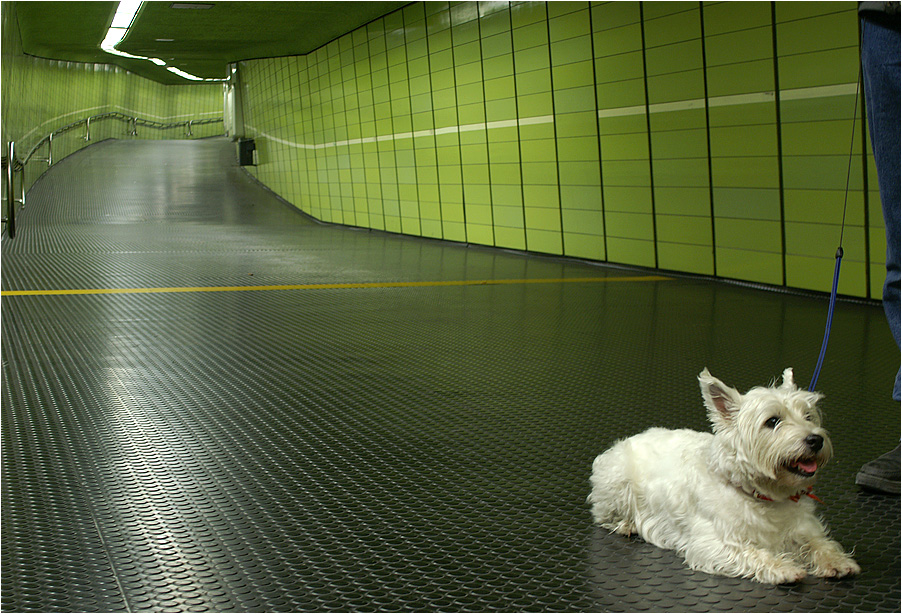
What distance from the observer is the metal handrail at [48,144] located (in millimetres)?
8914

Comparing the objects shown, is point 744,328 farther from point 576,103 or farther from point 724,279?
point 576,103

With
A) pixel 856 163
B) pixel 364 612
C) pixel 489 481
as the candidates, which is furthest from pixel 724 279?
pixel 364 612

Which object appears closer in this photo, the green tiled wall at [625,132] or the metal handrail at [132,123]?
the green tiled wall at [625,132]

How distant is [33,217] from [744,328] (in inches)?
540

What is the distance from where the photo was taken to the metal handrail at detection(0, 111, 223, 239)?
8914mm

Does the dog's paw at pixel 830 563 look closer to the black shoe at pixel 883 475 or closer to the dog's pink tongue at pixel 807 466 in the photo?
the dog's pink tongue at pixel 807 466

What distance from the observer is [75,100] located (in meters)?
25.1

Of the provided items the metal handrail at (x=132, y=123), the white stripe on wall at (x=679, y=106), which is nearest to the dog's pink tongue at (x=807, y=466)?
the white stripe on wall at (x=679, y=106)

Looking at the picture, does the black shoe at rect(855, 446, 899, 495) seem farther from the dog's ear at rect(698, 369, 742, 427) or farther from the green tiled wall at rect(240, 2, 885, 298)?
the green tiled wall at rect(240, 2, 885, 298)

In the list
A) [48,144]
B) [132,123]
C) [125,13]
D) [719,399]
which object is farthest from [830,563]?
[132,123]

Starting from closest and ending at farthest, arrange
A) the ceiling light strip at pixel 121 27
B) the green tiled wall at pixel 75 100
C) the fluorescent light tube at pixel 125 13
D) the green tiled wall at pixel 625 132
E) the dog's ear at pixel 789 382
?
the dog's ear at pixel 789 382
the green tiled wall at pixel 625 132
the fluorescent light tube at pixel 125 13
the ceiling light strip at pixel 121 27
the green tiled wall at pixel 75 100

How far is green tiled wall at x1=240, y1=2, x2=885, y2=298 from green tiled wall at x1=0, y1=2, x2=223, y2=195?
245 inches

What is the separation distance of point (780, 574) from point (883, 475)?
807 millimetres

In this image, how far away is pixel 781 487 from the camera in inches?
78.1
